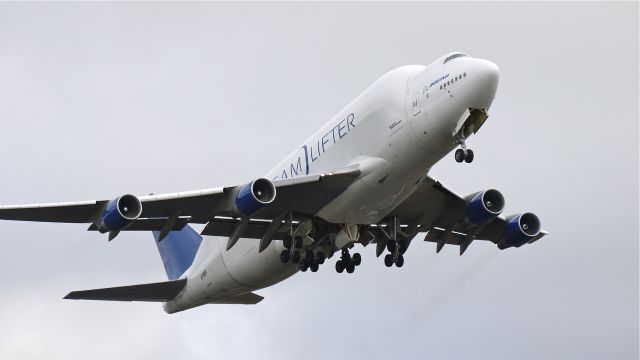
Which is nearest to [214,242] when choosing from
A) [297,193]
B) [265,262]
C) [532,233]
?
[265,262]

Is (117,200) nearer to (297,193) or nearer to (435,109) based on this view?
(297,193)

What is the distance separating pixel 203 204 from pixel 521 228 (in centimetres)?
1346

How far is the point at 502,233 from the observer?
49.8m

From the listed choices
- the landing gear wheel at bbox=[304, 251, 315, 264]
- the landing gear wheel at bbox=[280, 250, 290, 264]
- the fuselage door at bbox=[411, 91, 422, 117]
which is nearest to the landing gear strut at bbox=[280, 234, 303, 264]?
the landing gear wheel at bbox=[280, 250, 290, 264]

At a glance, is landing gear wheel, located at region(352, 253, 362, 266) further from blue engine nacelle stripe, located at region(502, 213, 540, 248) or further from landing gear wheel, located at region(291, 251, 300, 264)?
blue engine nacelle stripe, located at region(502, 213, 540, 248)

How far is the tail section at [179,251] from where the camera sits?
54.0 metres

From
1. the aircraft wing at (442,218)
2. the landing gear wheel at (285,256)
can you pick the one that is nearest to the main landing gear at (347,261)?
the aircraft wing at (442,218)

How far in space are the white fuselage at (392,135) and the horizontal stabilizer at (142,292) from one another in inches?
263

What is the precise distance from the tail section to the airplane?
163cm

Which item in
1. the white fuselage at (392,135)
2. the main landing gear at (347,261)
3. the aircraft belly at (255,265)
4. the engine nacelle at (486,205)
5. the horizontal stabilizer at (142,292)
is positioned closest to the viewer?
the white fuselage at (392,135)

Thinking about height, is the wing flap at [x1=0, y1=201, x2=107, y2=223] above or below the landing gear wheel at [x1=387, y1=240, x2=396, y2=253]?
above

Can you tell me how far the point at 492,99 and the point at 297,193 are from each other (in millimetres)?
7890

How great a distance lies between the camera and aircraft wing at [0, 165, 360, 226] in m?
41.6

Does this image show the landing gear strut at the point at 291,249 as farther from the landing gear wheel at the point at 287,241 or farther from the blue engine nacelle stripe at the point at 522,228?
the blue engine nacelle stripe at the point at 522,228
